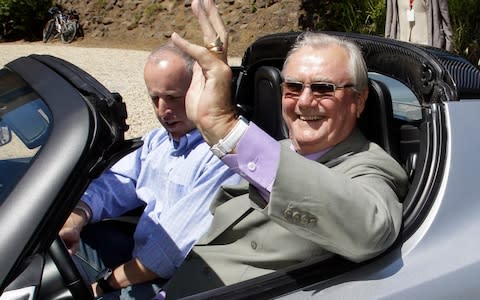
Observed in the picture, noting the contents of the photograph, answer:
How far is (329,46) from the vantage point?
Result: 2057mm

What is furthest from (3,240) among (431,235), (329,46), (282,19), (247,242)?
(282,19)

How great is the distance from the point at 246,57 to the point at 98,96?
1608 mm

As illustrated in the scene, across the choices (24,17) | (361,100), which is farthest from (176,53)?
(24,17)

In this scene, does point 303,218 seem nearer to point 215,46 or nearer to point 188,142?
point 215,46

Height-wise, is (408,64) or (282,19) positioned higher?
(408,64)

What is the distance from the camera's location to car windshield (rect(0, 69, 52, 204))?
1.53 m

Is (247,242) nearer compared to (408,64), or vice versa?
(247,242)

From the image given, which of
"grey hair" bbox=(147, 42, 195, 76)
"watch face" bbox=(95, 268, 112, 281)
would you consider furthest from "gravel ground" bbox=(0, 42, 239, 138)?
"watch face" bbox=(95, 268, 112, 281)

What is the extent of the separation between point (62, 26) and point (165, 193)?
15.8 meters

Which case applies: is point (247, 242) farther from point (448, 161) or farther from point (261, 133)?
point (448, 161)

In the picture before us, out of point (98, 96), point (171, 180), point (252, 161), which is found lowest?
point (171, 180)

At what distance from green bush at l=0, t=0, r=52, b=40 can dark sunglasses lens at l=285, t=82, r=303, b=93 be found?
58.2 ft

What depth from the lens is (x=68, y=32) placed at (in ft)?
56.1

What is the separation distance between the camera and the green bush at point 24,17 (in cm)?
1819
